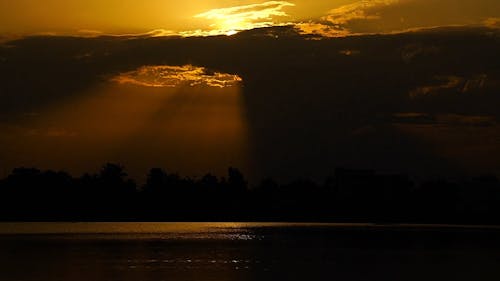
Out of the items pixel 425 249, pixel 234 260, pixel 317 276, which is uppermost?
pixel 317 276

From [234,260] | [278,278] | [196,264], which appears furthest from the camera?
[234,260]

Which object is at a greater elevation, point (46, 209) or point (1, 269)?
point (1, 269)

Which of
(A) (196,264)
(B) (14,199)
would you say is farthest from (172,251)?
(B) (14,199)

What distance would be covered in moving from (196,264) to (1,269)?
1313 centimetres

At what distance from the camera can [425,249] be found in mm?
87500

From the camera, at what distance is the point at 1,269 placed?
182 ft

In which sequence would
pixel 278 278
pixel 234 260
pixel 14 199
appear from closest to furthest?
pixel 278 278 < pixel 234 260 < pixel 14 199

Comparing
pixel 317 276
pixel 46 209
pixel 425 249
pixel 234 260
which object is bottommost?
pixel 46 209

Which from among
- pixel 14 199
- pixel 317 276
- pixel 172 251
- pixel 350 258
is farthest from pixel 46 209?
pixel 317 276

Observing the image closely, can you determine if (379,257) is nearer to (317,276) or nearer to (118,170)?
(317,276)

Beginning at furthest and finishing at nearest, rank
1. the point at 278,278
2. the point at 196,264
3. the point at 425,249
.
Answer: the point at 425,249 → the point at 196,264 → the point at 278,278

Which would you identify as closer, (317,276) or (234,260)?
(317,276)

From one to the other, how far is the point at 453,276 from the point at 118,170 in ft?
480

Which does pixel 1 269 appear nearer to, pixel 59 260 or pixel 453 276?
pixel 59 260
